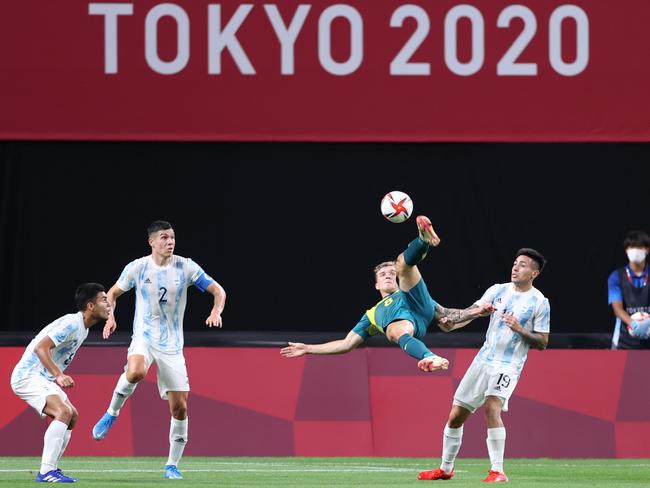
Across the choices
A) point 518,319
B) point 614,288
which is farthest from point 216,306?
point 614,288

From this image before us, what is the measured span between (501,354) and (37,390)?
3.77 metres

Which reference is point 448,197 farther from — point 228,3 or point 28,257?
point 28,257

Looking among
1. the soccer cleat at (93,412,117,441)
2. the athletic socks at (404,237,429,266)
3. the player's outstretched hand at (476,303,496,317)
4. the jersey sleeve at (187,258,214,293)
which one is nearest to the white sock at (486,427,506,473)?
the player's outstretched hand at (476,303,496,317)

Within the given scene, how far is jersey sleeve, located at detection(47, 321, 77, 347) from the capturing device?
38.7ft

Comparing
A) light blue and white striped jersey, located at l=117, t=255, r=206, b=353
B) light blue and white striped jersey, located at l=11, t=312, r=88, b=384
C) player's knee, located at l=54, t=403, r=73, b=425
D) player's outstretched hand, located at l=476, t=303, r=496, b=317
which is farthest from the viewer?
light blue and white striped jersey, located at l=117, t=255, r=206, b=353

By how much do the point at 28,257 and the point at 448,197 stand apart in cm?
489

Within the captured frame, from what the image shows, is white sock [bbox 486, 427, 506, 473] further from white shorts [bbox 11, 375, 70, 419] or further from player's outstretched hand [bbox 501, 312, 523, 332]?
white shorts [bbox 11, 375, 70, 419]

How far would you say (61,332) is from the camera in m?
11.8

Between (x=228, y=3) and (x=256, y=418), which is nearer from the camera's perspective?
(x=256, y=418)

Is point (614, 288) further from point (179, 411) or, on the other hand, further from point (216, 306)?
point (179, 411)

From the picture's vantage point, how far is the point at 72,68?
16.9 metres

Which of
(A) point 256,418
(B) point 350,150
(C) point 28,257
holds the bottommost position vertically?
(A) point 256,418

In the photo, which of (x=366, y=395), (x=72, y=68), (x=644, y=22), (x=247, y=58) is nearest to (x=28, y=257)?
(x=72, y=68)

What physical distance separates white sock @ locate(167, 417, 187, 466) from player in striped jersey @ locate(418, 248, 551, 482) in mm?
2054
